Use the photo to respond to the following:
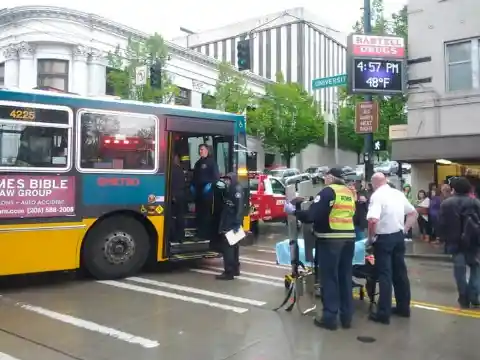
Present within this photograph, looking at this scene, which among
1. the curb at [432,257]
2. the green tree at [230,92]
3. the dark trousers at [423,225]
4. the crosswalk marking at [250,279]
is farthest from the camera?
the green tree at [230,92]

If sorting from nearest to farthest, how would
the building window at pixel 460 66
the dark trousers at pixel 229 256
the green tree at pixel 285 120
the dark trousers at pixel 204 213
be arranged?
the dark trousers at pixel 229 256 → the dark trousers at pixel 204 213 → the building window at pixel 460 66 → the green tree at pixel 285 120

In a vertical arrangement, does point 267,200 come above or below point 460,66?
below

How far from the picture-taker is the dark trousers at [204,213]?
9.55m

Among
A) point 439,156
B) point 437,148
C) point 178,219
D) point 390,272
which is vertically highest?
point 437,148

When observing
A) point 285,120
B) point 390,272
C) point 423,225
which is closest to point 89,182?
point 390,272

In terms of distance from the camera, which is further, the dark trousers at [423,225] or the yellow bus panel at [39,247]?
the dark trousers at [423,225]

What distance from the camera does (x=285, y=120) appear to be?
3781 centimetres

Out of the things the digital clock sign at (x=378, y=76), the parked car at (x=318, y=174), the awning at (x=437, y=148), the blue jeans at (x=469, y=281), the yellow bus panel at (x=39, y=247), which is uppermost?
the digital clock sign at (x=378, y=76)

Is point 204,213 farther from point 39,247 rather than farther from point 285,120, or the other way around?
point 285,120

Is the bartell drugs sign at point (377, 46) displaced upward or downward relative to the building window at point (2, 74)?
downward

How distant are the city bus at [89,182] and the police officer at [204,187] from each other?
→ 244 mm

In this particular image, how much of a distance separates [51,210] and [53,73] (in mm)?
21543

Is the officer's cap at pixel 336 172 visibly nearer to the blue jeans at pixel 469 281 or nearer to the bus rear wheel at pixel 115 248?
the blue jeans at pixel 469 281

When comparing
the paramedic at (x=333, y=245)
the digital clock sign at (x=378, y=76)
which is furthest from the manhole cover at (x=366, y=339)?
the digital clock sign at (x=378, y=76)
